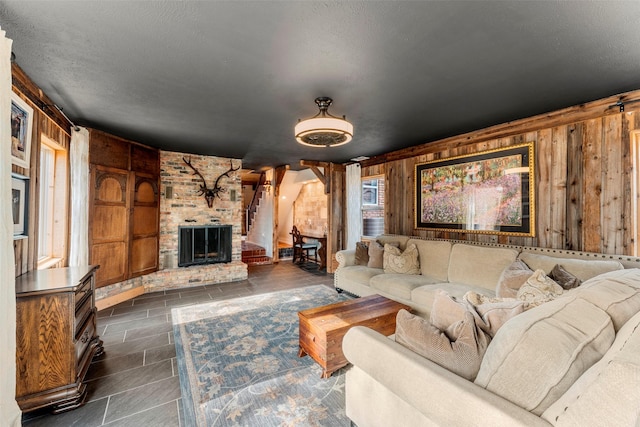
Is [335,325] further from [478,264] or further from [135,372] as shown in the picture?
[478,264]

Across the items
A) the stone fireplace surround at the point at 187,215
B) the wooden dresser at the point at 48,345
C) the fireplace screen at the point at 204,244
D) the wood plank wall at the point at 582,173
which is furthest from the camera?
the fireplace screen at the point at 204,244

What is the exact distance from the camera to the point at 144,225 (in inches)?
185

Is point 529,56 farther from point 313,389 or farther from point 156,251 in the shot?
point 156,251

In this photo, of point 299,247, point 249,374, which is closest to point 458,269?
point 249,374

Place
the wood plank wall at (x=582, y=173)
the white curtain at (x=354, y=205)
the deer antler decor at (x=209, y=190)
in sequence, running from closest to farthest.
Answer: the wood plank wall at (x=582, y=173) → the deer antler decor at (x=209, y=190) → the white curtain at (x=354, y=205)

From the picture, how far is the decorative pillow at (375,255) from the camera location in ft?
14.1

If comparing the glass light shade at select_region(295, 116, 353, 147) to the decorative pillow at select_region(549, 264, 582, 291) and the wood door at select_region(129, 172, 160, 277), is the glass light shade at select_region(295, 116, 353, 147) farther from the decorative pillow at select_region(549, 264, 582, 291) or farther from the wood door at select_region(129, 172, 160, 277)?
the wood door at select_region(129, 172, 160, 277)

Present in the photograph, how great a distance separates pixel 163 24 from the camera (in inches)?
63.2

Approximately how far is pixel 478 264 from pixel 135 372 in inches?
148

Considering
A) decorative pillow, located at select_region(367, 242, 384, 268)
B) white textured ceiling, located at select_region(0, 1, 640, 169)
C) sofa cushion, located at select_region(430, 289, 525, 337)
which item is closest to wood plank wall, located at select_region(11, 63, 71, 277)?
white textured ceiling, located at select_region(0, 1, 640, 169)

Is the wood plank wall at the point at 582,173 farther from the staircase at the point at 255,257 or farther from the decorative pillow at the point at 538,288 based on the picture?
the staircase at the point at 255,257

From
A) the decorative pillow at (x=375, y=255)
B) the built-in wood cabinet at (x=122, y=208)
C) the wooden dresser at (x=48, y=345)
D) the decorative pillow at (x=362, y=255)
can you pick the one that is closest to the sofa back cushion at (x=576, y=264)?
the decorative pillow at (x=375, y=255)

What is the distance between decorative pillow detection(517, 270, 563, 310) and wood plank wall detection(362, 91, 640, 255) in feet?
3.23

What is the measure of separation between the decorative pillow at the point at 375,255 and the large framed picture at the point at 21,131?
13.5ft
